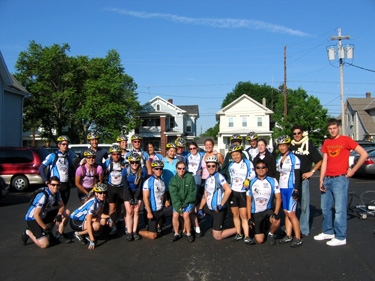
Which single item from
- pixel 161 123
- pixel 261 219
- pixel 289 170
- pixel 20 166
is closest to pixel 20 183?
pixel 20 166

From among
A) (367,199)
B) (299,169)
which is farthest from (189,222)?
(367,199)

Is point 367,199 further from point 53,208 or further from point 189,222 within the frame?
point 53,208

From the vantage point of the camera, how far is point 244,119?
165 ft

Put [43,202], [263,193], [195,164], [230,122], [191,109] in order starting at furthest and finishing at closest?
[191,109] → [230,122] → [195,164] → [43,202] → [263,193]

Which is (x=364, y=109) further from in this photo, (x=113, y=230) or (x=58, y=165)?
(x=58, y=165)

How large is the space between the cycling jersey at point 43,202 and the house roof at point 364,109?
4453cm

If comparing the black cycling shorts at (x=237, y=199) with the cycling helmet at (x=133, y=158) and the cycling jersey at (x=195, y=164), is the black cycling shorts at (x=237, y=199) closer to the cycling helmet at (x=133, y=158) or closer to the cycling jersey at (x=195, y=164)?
the cycling jersey at (x=195, y=164)

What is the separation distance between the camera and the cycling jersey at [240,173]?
271 inches

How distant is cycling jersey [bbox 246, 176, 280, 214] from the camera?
6398 millimetres

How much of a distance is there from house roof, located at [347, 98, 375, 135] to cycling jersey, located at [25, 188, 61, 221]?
4453cm

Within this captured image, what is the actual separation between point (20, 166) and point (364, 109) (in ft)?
146

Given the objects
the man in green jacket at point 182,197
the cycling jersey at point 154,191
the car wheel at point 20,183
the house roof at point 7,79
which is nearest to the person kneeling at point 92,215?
the cycling jersey at point 154,191

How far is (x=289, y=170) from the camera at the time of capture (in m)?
6.48

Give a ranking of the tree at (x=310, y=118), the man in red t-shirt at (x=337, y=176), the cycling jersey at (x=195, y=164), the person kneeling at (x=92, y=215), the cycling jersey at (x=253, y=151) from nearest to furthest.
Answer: the man in red t-shirt at (x=337, y=176) → the person kneeling at (x=92, y=215) → the cycling jersey at (x=195, y=164) → the cycling jersey at (x=253, y=151) → the tree at (x=310, y=118)
